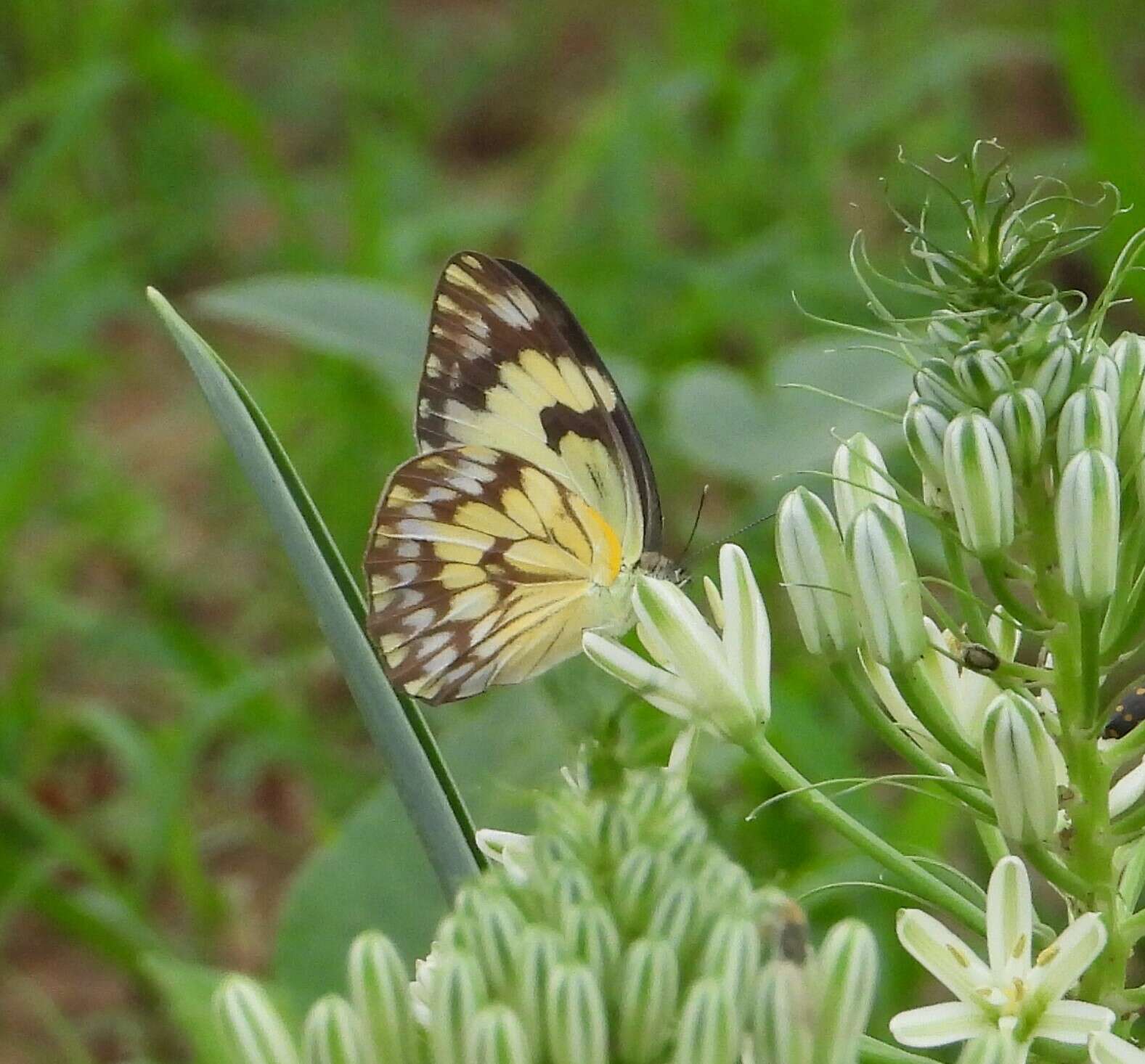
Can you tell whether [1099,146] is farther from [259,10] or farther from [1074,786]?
[259,10]

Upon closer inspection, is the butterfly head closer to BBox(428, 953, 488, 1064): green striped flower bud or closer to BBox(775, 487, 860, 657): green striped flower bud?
BBox(775, 487, 860, 657): green striped flower bud

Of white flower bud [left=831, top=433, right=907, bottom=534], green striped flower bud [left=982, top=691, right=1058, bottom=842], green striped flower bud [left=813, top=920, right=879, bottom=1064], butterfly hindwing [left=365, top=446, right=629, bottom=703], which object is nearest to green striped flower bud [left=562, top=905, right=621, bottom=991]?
green striped flower bud [left=813, top=920, right=879, bottom=1064]

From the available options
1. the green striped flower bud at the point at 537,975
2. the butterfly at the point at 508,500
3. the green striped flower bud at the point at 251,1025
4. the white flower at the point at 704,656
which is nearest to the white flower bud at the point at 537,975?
the green striped flower bud at the point at 537,975

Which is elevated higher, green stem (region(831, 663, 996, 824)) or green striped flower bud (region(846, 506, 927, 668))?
green striped flower bud (region(846, 506, 927, 668))

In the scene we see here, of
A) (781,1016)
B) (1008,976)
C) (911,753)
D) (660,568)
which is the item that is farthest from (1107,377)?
(660,568)

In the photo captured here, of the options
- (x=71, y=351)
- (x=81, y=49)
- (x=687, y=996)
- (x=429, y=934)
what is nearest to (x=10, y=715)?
(x=71, y=351)
